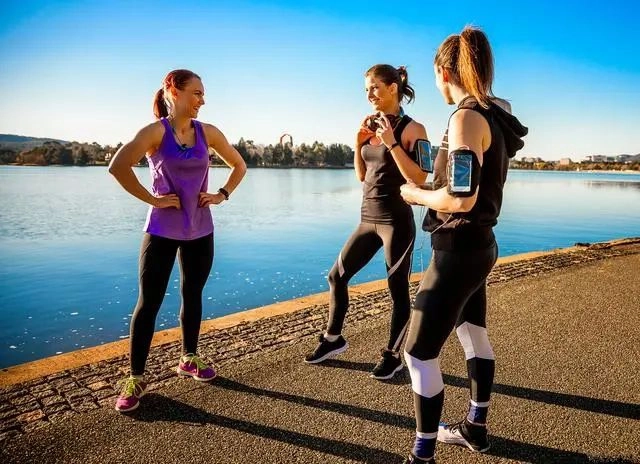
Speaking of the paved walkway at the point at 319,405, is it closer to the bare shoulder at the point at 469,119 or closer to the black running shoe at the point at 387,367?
the black running shoe at the point at 387,367

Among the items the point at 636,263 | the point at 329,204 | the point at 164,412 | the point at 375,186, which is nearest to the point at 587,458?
the point at 375,186

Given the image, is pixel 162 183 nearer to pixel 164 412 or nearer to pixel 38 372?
pixel 164 412

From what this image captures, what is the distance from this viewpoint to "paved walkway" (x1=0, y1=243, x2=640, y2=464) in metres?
2.70

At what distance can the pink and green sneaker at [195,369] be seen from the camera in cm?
357

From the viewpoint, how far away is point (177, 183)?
3406mm

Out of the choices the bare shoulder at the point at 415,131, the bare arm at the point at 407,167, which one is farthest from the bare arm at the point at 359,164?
the bare arm at the point at 407,167

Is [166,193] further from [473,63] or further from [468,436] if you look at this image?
[468,436]

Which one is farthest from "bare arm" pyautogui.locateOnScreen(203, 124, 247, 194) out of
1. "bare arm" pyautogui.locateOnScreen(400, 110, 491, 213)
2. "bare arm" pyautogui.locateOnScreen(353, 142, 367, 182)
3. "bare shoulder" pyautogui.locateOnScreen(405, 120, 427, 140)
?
"bare arm" pyautogui.locateOnScreen(400, 110, 491, 213)

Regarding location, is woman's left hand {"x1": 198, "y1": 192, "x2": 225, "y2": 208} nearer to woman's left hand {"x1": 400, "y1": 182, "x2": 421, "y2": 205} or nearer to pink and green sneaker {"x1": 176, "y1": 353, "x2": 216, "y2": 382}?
pink and green sneaker {"x1": 176, "y1": 353, "x2": 216, "y2": 382}

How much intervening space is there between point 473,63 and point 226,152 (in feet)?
7.29

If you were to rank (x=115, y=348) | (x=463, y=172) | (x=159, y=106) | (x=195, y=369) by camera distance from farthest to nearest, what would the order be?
(x=115, y=348)
(x=195, y=369)
(x=159, y=106)
(x=463, y=172)

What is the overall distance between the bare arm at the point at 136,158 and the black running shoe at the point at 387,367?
2039 millimetres

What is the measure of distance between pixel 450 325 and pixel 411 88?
7.44 ft

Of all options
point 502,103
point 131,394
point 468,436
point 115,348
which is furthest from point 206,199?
point 468,436
